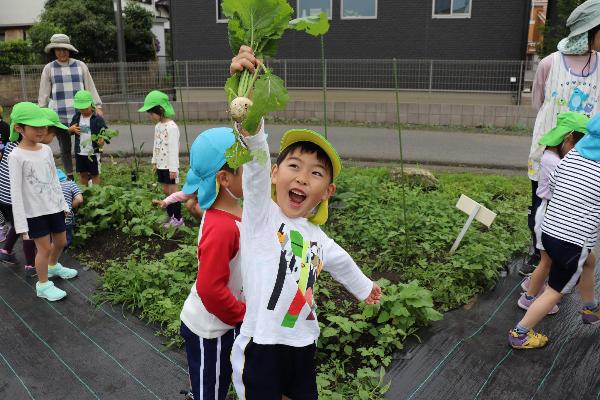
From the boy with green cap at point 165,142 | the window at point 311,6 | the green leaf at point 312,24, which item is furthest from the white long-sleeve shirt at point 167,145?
the window at point 311,6

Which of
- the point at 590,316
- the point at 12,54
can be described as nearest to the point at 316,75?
the point at 12,54

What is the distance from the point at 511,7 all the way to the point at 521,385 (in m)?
13.8

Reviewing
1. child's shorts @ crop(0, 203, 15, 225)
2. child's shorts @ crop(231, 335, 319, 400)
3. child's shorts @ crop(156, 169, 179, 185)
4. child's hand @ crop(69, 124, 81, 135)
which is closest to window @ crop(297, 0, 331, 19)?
child's hand @ crop(69, 124, 81, 135)

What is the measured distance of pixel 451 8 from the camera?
15148 mm

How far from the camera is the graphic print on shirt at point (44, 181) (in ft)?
13.1

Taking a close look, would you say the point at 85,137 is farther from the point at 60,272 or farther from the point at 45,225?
the point at 45,225

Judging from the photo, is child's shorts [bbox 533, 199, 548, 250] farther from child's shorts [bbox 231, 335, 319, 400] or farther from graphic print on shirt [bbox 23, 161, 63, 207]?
graphic print on shirt [bbox 23, 161, 63, 207]

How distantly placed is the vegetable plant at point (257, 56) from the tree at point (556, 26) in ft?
45.5

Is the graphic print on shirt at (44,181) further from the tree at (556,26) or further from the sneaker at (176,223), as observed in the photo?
the tree at (556,26)

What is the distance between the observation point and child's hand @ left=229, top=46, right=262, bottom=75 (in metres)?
1.61

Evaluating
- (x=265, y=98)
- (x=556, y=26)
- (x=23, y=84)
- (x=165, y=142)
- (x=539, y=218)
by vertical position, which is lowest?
(x=539, y=218)

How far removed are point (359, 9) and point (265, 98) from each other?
1543cm

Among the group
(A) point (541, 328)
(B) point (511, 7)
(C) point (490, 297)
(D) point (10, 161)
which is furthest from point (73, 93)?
(B) point (511, 7)

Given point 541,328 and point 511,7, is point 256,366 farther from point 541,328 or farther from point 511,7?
point 511,7
